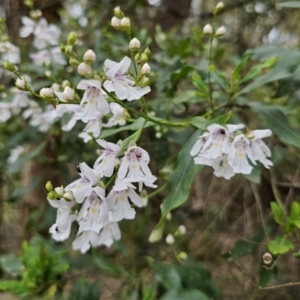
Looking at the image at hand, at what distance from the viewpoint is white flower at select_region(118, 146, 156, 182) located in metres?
1.02

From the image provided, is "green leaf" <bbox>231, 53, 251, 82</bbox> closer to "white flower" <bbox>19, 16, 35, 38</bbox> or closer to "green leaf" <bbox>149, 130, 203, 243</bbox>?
"green leaf" <bbox>149, 130, 203, 243</bbox>

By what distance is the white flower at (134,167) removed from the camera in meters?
1.02

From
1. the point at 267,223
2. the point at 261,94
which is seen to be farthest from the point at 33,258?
the point at 261,94

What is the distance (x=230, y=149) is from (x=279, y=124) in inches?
14.1

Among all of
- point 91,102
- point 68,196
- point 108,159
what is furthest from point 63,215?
point 91,102

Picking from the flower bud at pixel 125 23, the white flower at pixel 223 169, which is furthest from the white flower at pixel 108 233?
the flower bud at pixel 125 23

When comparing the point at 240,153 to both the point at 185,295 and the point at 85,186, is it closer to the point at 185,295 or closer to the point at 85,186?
the point at 85,186

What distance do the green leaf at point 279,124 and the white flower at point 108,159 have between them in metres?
0.54

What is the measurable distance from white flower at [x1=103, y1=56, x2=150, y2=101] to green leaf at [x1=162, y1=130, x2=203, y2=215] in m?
0.32

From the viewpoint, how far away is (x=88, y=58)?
0.98 m

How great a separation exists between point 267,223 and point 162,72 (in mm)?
828

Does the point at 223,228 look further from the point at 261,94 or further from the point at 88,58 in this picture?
the point at 88,58

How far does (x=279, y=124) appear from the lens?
134 cm

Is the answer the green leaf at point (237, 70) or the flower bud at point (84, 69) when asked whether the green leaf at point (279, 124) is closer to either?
the green leaf at point (237, 70)
